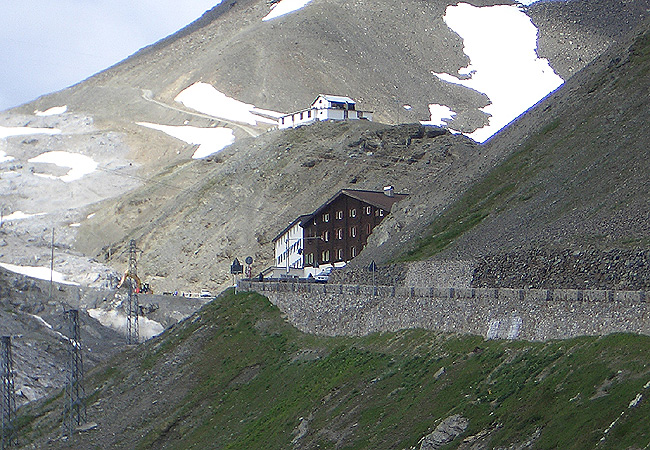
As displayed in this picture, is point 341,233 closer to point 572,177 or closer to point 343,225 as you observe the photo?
point 343,225

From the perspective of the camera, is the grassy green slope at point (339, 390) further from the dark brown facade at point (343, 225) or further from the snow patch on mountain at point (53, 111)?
the snow patch on mountain at point (53, 111)

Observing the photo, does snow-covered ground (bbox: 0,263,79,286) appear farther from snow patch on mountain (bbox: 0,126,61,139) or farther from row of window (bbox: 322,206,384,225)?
snow patch on mountain (bbox: 0,126,61,139)

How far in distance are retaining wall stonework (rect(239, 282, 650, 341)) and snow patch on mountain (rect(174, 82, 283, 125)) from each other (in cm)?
10114

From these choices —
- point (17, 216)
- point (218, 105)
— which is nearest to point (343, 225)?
point (17, 216)

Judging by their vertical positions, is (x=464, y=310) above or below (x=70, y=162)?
below

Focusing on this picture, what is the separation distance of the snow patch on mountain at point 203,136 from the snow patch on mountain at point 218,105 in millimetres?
5782

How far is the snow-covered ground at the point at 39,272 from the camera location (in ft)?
375

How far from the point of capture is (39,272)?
11712 cm

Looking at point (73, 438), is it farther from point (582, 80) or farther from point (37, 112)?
point (37, 112)

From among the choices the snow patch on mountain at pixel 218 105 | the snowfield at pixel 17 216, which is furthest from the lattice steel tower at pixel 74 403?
the snow patch on mountain at pixel 218 105

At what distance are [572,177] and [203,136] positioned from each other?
10329 cm

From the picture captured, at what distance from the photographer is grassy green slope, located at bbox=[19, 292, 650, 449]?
31.3 metres

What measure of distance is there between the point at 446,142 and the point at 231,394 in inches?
2546

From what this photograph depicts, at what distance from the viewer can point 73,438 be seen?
60344mm
